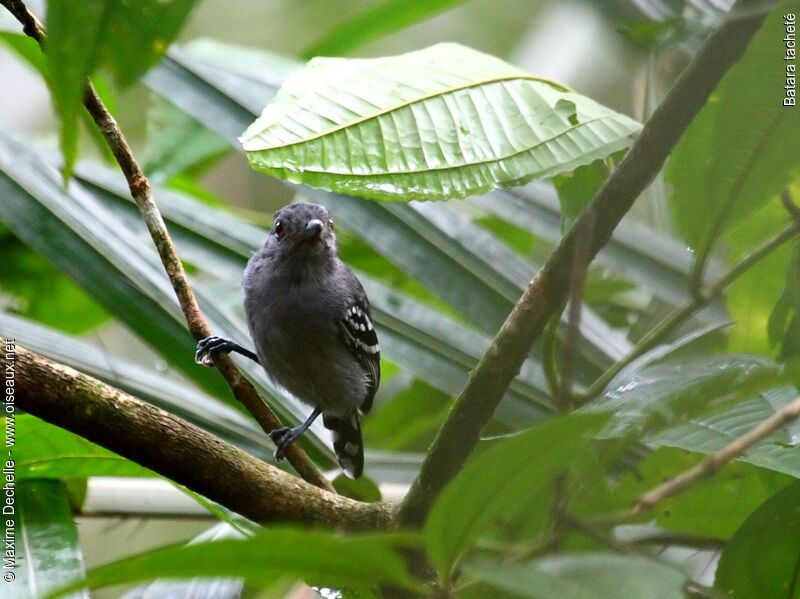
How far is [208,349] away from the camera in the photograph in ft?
8.54

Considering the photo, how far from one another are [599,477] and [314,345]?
2385 millimetres

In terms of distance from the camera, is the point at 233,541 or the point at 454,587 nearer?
the point at 233,541

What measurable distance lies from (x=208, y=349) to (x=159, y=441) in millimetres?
790

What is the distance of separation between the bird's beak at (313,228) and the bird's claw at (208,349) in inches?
29.4

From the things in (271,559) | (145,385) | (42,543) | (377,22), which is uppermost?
(377,22)

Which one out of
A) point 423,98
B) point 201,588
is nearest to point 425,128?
point 423,98

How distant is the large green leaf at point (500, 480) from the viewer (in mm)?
1035

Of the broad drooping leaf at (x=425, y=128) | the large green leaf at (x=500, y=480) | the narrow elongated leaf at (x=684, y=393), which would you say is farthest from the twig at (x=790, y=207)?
the large green leaf at (x=500, y=480)

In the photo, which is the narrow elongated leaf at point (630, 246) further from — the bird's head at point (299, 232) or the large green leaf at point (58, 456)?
the large green leaf at point (58, 456)

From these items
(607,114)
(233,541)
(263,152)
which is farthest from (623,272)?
(233,541)

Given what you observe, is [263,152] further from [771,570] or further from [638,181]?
[771,570]

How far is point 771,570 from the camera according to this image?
1.72m

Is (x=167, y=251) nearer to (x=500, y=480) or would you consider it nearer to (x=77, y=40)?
(x=77, y=40)

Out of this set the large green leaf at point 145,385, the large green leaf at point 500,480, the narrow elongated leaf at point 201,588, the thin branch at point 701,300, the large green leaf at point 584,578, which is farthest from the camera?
the large green leaf at point 145,385
